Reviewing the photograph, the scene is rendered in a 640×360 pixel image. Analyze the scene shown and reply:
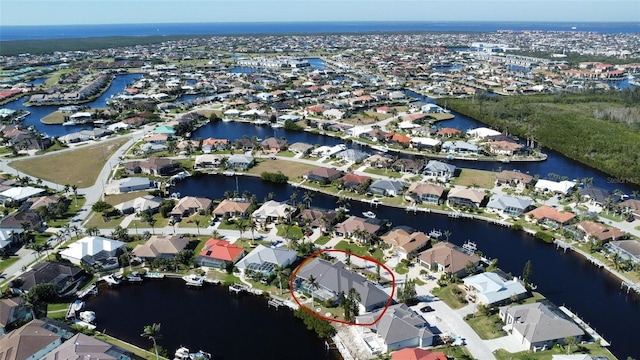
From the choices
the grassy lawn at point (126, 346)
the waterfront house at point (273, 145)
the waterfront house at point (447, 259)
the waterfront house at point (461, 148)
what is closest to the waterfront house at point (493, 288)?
the waterfront house at point (447, 259)

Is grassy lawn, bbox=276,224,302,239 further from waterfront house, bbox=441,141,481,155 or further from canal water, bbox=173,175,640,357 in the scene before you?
waterfront house, bbox=441,141,481,155

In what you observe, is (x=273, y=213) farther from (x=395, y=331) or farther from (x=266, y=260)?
(x=395, y=331)

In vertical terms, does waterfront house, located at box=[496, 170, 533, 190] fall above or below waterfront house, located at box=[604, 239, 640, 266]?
above

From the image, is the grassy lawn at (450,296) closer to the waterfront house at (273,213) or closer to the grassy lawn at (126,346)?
the waterfront house at (273,213)

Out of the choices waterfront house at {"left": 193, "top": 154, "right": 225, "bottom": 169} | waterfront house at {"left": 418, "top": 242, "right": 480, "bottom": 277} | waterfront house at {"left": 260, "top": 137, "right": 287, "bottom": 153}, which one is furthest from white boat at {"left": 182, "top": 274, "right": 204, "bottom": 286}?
waterfront house at {"left": 260, "top": 137, "right": 287, "bottom": 153}

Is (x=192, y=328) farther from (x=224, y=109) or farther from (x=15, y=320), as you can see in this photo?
(x=224, y=109)

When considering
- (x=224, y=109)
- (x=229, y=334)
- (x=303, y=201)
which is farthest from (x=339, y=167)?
(x=224, y=109)
